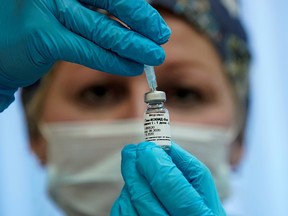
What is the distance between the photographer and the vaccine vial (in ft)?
2.94

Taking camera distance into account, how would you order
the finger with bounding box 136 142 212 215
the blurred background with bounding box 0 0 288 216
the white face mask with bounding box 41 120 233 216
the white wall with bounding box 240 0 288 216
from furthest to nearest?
1. the white wall with bounding box 240 0 288 216
2. the blurred background with bounding box 0 0 288 216
3. the white face mask with bounding box 41 120 233 216
4. the finger with bounding box 136 142 212 215

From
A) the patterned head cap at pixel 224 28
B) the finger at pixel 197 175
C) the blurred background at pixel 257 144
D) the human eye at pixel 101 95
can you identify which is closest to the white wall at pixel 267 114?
the blurred background at pixel 257 144

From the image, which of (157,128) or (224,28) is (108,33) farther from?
(224,28)

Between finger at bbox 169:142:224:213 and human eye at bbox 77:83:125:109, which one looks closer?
finger at bbox 169:142:224:213

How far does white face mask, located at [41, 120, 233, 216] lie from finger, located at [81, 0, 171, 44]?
2.08 feet

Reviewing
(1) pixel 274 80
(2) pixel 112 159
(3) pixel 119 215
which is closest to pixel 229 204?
(1) pixel 274 80

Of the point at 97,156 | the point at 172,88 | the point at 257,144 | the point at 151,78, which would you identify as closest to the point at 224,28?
the point at 172,88

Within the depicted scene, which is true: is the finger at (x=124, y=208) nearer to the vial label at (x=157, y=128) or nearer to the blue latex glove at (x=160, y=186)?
the blue latex glove at (x=160, y=186)

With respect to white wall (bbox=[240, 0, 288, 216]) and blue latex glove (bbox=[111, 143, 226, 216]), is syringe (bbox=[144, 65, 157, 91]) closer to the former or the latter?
blue latex glove (bbox=[111, 143, 226, 216])

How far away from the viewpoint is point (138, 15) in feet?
3.00

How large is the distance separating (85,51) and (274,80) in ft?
4.66

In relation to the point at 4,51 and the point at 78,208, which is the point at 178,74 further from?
the point at 4,51

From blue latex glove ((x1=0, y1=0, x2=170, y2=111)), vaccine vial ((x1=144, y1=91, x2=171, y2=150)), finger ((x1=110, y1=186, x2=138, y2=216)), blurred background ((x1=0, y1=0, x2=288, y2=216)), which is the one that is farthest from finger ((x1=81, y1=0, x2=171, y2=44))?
blurred background ((x1=0, y1=0, x2=288, y2=216))

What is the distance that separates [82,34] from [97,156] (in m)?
0.71
